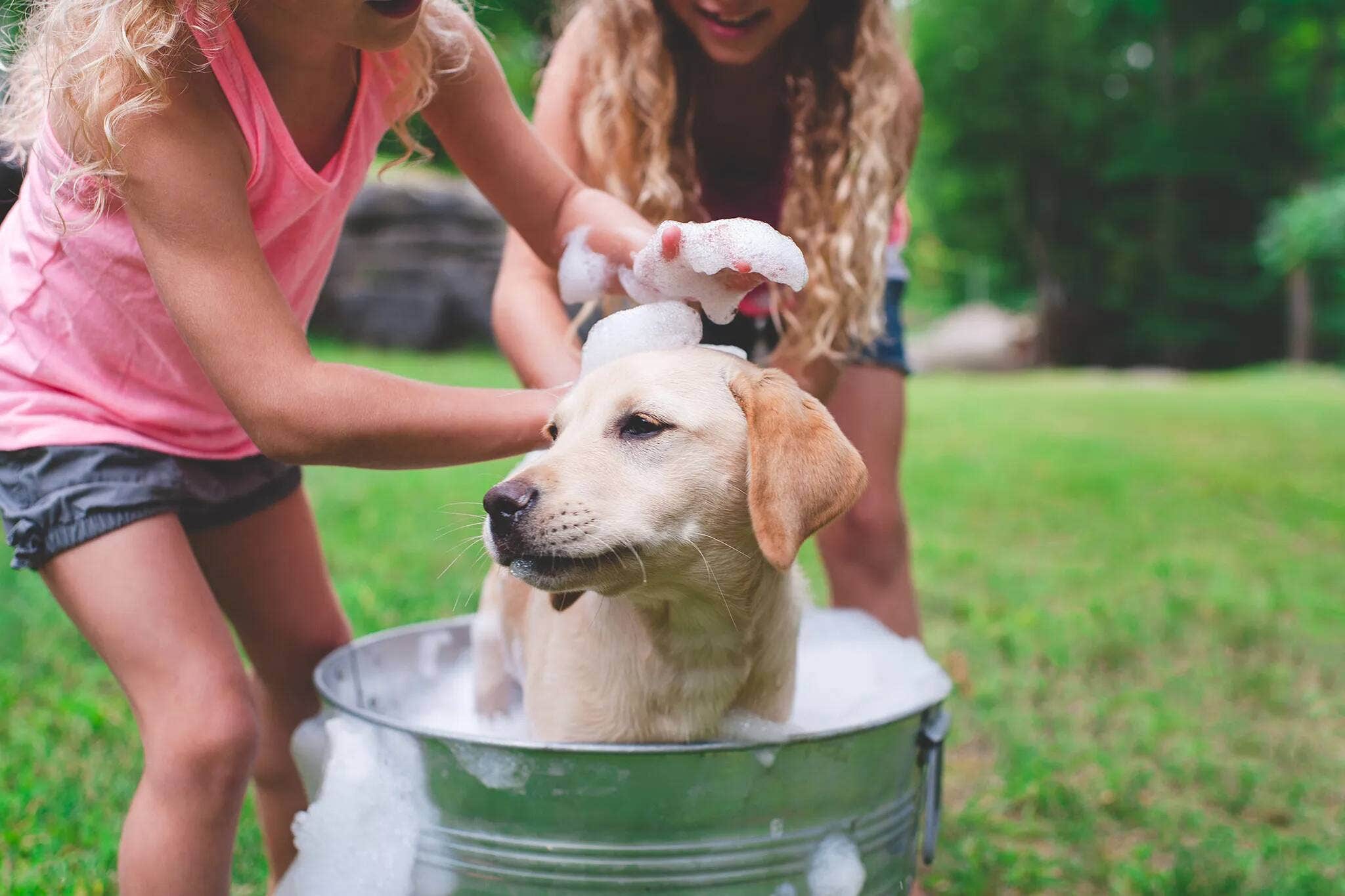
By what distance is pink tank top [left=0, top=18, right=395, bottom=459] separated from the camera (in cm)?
197

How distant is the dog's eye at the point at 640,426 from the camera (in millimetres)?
1893

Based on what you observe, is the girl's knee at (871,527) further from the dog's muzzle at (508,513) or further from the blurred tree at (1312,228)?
the blurred tree at (1312,228)

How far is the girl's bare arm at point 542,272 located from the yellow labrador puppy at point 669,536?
39cm

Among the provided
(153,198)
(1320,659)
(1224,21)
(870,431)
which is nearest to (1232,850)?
(870,431)

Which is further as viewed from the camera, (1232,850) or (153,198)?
(1232,850)

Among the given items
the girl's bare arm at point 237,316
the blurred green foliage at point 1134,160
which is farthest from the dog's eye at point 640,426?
the blurred green foliage at point 1134,160

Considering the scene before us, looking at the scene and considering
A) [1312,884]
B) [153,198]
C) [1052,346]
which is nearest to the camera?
[153,198]

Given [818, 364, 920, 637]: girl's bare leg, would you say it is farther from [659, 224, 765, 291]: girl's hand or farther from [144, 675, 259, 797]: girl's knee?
[144, 675, 259, 797]: girl's knee

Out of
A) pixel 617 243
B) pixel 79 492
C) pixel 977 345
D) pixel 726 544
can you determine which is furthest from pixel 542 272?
pixel 977 345

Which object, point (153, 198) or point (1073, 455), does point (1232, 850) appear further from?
point (1073, 455)

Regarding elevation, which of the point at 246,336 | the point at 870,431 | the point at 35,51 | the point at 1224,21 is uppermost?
the point at 1224,21

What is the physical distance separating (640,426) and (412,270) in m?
11.8

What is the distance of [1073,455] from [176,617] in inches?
290

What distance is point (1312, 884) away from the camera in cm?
266
